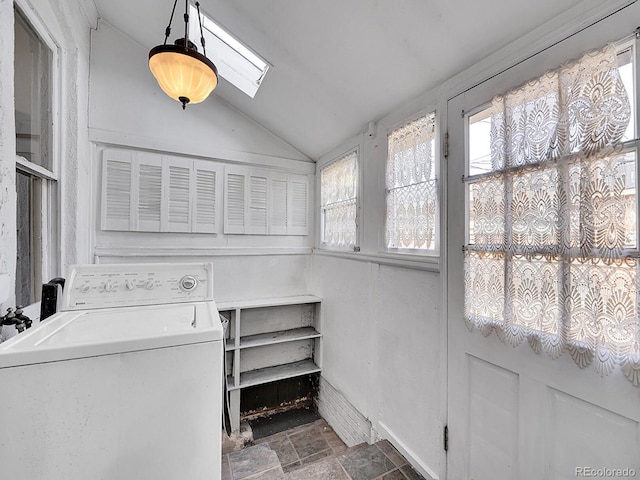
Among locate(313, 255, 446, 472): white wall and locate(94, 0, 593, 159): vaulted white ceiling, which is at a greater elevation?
locate(94, 0, 593, 159): vaulted white ceiling

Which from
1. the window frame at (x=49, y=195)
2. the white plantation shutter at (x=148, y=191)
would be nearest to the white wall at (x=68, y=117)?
the window frame at (x=49, y=195)

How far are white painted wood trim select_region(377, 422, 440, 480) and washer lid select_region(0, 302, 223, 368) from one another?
4.94 ft

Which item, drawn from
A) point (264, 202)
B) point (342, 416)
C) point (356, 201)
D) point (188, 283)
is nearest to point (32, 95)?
point (188, 283)

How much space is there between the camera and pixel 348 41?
1.63 m

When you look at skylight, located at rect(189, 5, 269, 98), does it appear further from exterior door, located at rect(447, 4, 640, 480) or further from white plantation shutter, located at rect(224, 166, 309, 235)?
exterior door, located at rect(447, 4, 640, 480)

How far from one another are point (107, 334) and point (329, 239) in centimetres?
211

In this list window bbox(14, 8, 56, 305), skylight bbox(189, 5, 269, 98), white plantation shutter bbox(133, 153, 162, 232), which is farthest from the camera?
white plantation shutter bbox(133, 153, 162, 232)

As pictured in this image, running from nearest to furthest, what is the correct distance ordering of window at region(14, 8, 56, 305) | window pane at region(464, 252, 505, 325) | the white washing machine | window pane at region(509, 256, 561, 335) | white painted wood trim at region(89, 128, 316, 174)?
1. the white washing machine
2. window pane at region(509, 256, 561, 335)
3. window pane at region(464, 252, 505, 325)
4. window at region(14, 8, 56, 305)
5. white painted wood trim at region(89, 128, 316, 174)

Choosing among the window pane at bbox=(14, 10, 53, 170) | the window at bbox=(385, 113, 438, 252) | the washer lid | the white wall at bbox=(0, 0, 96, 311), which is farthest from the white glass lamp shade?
the window at bbox=(385, 113, 438, 252)

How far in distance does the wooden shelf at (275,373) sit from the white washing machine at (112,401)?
1743 mm

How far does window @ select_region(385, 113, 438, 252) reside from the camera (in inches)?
65.6

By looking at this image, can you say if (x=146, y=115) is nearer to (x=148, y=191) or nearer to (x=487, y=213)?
(x=148, y=191)

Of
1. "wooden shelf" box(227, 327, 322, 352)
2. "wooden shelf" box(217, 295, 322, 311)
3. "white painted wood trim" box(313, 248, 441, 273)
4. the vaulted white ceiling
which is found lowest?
"wooden shelf" box(227, 327, 322, 352)

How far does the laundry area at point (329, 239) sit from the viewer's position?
907 millimetres
